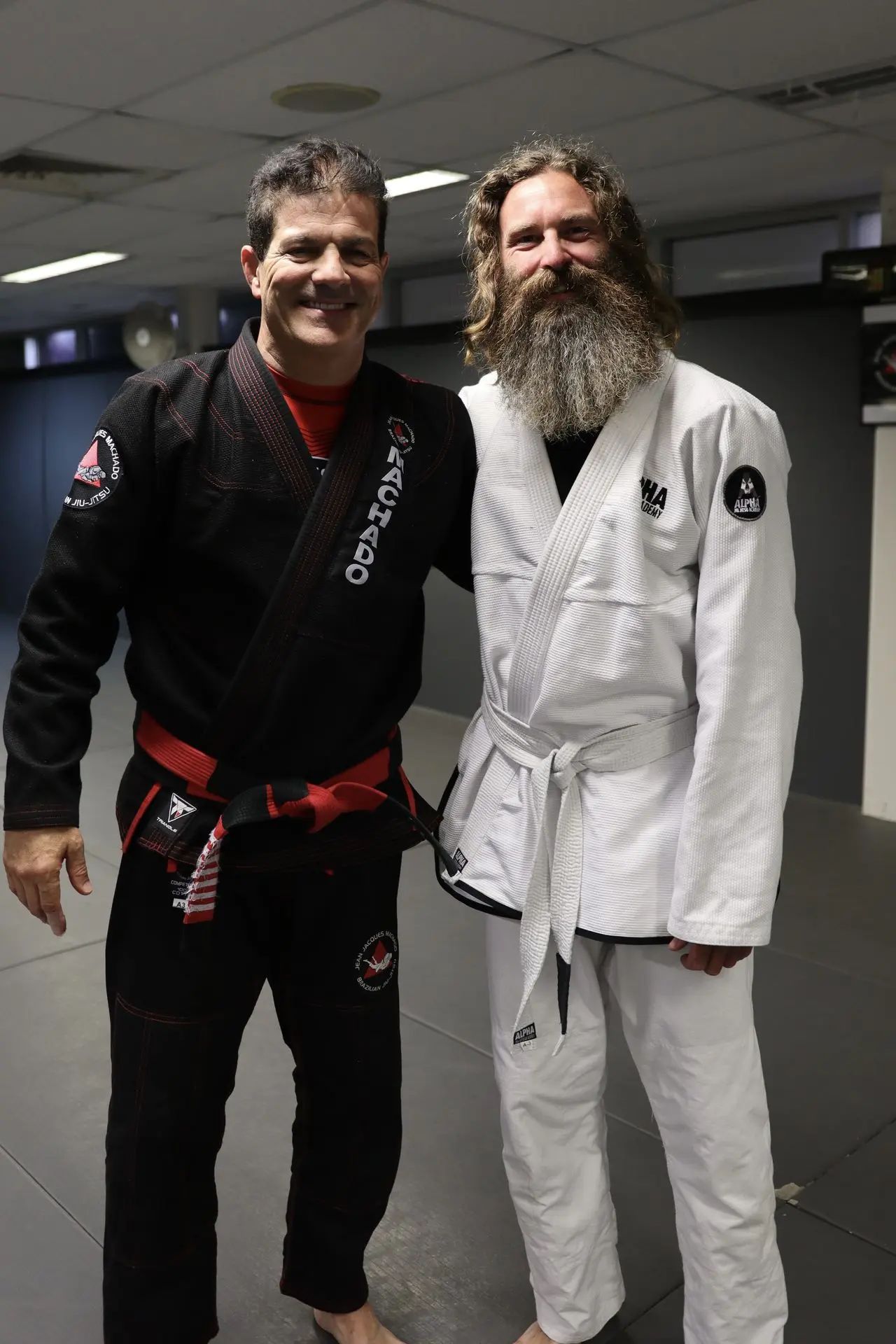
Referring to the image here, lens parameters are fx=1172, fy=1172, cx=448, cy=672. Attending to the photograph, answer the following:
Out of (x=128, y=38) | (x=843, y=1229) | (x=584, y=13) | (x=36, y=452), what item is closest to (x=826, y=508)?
(x=584, y=13)

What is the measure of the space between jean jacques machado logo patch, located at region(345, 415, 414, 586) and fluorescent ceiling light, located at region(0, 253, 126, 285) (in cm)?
519

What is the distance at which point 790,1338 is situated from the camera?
5.88 ft

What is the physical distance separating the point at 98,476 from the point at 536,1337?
1.39 m

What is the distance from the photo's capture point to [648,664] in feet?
4.96

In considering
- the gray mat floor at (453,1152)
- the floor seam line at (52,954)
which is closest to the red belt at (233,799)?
the gray mat floor at (453,1152)

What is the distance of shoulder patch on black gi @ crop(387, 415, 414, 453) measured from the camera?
1546 mm

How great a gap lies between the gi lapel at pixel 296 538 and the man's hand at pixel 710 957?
62 centimetres

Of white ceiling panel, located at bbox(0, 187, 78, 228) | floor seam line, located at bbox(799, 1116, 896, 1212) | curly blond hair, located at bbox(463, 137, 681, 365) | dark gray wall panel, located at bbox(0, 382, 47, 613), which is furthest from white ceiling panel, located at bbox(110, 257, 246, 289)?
floor seam line, located at bbox(799, 1116, 896, 1212)

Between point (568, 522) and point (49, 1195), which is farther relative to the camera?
point (49, 1195)

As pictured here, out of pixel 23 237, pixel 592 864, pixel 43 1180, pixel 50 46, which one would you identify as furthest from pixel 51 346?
pixel 592 864

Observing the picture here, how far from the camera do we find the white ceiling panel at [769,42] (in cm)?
268

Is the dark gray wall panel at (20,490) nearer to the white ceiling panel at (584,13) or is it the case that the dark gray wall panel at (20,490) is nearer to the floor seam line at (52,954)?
the floor seam line at (52,954)

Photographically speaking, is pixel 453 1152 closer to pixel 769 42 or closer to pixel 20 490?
pixel 769 42

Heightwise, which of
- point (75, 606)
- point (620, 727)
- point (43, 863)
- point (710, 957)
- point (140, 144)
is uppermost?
point (140, 144)
